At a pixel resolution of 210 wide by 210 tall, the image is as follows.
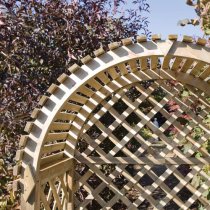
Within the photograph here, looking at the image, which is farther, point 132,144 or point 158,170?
point 158,170

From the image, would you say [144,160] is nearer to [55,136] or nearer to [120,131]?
[55,136]

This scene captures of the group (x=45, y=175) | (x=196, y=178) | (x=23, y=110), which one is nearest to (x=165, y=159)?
(x=196, y=178)

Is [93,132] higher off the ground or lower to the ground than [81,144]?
higher

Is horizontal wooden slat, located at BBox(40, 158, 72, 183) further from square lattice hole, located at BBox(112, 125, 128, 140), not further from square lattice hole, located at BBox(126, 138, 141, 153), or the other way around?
square lattice hole, located at BBox(126, 138, 141, 153)

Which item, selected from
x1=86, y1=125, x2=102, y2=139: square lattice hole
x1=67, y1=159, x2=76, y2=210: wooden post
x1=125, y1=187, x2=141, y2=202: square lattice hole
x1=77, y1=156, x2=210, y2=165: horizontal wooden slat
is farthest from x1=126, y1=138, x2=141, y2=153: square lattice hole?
x1=67, y1=159, x2=76, y2=210: wooden post

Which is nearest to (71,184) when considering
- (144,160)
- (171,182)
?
(144,160)

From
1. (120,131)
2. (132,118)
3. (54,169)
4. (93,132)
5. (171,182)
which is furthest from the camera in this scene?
(171,182)

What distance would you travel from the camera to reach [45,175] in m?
2.38

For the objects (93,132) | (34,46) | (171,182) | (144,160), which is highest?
(34,46)

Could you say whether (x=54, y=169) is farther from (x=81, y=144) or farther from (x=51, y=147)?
(x=81, y=144)

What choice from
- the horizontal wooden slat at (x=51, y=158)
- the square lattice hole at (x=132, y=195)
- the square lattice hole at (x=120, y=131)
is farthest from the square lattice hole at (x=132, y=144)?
the horizontal wooden slat at (x=51, y=158)

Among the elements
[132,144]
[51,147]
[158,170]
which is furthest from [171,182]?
[51,147]

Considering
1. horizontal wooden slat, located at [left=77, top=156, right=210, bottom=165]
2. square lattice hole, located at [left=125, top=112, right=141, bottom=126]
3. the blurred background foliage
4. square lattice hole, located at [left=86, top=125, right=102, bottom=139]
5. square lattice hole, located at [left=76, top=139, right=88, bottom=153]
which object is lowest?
horizontal wooden slat, located at [left=77, top=156, right=210, bottom=165]

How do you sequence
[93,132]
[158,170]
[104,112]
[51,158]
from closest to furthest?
[51,158]
[104,112]
[93,132]
[158,170]
